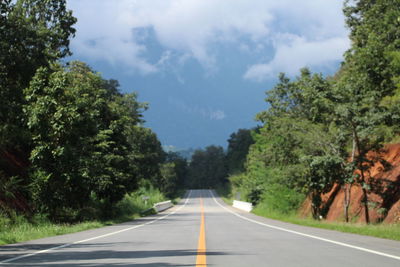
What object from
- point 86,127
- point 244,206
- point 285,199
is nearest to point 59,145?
point 86,127


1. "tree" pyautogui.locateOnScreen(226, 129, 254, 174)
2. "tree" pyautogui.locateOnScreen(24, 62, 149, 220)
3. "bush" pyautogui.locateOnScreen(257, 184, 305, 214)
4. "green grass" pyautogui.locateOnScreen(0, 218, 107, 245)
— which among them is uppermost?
"tree" pyautogui.locateOnScreen(226, 129, 254, 174)

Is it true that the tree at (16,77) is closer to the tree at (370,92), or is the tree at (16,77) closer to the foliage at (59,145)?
the foliage at (59,145)

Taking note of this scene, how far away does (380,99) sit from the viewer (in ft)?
87.4

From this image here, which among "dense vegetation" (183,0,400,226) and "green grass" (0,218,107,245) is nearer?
"green grass" (0,218,107,245)

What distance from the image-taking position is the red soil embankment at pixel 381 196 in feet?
81.5

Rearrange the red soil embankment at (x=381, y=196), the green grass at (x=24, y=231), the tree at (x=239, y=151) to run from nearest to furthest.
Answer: the green grass at (x=24, y=231) → the red soil embankment at (x=381, y=196) → the tree at (x=239, y=151)

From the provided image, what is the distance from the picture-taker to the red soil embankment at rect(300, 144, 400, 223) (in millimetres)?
24834

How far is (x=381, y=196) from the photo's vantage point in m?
25.2

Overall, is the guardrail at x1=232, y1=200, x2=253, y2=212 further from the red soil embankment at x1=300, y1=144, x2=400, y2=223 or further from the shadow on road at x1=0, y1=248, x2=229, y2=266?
the shadow on road at x1=0, y1=248, x2=229, y2=266

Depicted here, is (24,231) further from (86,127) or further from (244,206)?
(244,206)

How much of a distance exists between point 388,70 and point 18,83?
19353mm

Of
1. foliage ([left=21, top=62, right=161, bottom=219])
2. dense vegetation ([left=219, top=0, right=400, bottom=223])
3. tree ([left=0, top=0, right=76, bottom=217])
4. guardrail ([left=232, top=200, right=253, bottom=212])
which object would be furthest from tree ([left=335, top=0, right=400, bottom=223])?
guardrail ([left=232, top=200, right=253, bottom=212])

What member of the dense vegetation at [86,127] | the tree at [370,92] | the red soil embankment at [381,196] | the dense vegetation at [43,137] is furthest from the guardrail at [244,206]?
the tree at [370,92]

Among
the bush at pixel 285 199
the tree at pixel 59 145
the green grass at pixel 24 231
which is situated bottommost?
the green grass at pixel 24 231
